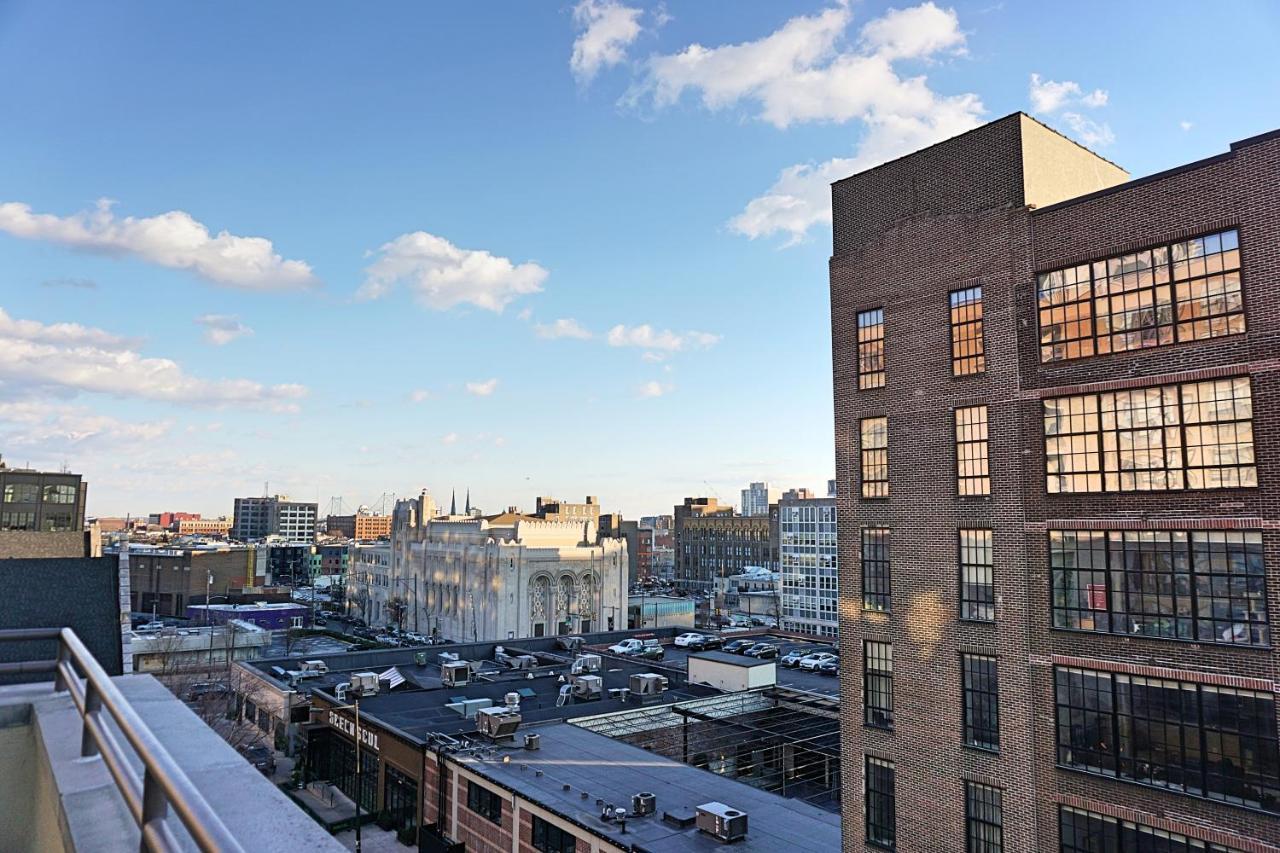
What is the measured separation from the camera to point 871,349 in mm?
26016

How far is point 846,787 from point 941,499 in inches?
366

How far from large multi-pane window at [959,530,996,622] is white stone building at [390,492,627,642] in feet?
265

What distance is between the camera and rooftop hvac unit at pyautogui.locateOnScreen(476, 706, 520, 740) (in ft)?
123

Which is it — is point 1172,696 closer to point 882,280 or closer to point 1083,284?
point 1083,284

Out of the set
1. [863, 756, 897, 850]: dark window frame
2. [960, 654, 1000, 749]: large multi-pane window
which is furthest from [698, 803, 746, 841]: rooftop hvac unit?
[960, 654, 1000, 749]: large multi-pane window

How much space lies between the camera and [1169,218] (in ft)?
63.6


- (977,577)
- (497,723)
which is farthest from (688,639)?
(977,577)

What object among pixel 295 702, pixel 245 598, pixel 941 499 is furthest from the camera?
pixel 245 598

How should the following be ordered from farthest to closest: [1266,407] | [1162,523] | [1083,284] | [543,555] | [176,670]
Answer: [543,555] < [176,670] < [1083,284] < [1162,523] < [1266,407]

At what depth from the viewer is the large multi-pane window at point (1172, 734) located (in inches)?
683

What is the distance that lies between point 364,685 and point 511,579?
49.3 meters

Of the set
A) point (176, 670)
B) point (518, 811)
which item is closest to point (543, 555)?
point (176, 670)

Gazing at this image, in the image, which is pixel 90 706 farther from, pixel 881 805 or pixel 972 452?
pixel 881 805

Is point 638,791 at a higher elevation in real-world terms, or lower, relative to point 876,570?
lower
